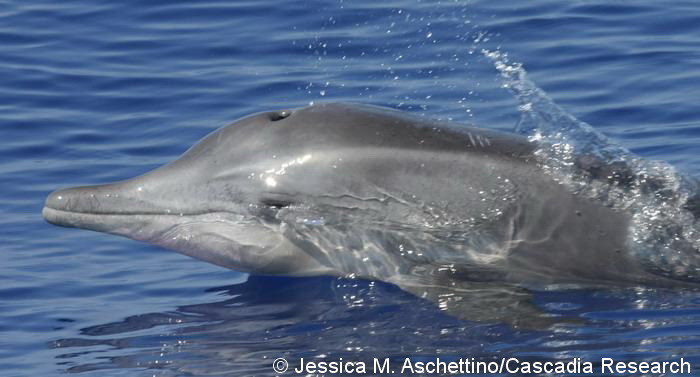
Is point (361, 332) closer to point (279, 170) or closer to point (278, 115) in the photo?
point (279, 170)

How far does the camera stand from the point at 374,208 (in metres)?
9.31

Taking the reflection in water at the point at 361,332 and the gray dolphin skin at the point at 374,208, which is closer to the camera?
the reflection in water at the point at 361,332

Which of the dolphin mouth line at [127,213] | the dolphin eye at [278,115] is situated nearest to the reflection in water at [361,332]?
the dolphin mouth line at [127,213]

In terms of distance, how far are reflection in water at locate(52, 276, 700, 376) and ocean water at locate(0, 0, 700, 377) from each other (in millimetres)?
20

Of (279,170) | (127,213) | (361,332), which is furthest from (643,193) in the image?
(127,213)

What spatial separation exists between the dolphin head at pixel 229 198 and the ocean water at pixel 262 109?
1.31 ft

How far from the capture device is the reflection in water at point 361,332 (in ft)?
27.3

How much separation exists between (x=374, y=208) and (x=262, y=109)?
515cm

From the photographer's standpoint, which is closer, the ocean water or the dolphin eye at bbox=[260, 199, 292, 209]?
the ocean water

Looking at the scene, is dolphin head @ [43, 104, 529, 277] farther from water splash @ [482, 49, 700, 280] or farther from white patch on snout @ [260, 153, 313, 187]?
water splash @ [482, 49, 700, 280]

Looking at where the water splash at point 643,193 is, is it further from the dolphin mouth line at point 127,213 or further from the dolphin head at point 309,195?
the dolphin mouth line at point 127,213

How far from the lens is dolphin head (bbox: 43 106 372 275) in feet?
30.8

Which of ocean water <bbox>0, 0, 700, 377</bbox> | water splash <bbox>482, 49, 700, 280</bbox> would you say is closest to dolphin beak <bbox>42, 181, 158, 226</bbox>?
ocean water <bbox>0, 0, 700, 377</bbox>

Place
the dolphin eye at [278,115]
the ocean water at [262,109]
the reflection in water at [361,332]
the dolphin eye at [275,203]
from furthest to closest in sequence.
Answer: the dolphin eye at [278,115]
the dolphin eye at [275,203]
the ocean water at [262,109]
the reflection in water at [361,332]
